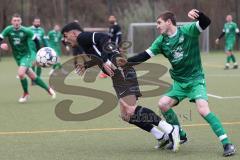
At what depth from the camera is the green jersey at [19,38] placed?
1384cm

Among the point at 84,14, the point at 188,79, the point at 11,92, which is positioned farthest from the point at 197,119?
the point at 84,14

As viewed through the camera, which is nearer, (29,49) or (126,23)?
(29,49)

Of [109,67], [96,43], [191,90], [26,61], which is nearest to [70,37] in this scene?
[96,43]

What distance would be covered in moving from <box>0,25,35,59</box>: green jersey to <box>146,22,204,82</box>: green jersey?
6.87 m

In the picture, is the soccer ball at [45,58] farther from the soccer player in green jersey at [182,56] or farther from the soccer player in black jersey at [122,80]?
the soccer player in green jersey at [182,56]

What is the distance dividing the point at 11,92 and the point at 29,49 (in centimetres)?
219

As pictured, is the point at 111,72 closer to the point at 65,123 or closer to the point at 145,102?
the point at 65,123

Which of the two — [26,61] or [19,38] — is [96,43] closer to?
[26,61]

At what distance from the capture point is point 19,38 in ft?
45.6

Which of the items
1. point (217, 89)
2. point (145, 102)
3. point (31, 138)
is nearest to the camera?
point (31, 138)

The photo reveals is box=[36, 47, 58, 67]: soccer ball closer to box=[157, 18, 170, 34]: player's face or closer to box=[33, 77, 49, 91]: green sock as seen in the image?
box=[33, 77, 49, 91]: green sock

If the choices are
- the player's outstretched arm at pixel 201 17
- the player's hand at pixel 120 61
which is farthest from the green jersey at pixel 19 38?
the player's outstretched arm at pixel 201 17

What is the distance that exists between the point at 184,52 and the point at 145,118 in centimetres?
103

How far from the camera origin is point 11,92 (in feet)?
52.4
